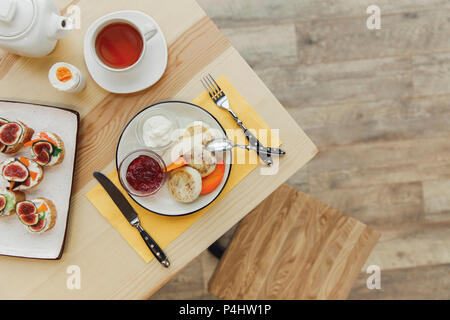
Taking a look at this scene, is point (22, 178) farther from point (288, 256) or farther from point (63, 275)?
point (288, 256)

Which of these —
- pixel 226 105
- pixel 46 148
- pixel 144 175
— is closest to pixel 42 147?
pixel 46 148

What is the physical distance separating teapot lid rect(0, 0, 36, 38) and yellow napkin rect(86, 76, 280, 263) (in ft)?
1.30

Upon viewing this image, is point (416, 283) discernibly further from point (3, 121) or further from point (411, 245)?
point (3, 121)

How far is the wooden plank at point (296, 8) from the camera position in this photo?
1.61 metres

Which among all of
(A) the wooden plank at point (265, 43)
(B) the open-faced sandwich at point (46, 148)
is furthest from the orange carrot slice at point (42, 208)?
(A) the wooden plank at point (265, 43)

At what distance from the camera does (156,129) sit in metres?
0.89

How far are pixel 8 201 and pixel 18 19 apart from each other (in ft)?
1.50

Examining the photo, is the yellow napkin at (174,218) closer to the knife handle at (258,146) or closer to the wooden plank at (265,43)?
the knife handle at (258,146)

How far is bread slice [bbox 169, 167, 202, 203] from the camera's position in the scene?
895mm

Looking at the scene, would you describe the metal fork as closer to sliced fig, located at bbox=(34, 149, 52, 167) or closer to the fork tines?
the fork tines

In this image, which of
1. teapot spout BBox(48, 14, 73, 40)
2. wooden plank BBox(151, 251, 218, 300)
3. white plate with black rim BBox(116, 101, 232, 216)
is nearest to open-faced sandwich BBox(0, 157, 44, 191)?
white plate with black rim BBox(116, 101, 232, 216)

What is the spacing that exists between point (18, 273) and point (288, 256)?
2.69 ft

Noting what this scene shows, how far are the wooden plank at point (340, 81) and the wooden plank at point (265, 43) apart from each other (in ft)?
0.15

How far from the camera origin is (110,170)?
954 mm
